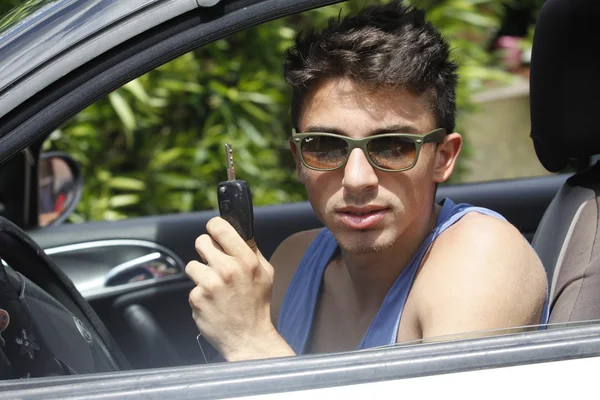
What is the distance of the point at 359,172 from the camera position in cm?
167

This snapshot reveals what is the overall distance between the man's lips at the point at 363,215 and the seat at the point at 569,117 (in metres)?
0.47

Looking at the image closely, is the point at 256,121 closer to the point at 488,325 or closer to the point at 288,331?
the point at 288,331

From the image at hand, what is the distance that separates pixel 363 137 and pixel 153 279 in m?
1.33

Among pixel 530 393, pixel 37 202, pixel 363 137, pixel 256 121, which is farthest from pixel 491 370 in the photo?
pixel 256 121

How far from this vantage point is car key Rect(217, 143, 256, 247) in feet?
5.40

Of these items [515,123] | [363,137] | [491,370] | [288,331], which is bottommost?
[515,123]

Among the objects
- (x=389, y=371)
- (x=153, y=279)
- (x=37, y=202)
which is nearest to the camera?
(x=389, y=371)

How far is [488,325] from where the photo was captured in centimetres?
160

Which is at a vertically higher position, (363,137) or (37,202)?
(363,137)

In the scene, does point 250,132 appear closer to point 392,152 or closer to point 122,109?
point 122,109

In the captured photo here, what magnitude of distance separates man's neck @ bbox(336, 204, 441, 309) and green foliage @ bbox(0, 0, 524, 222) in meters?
2.97

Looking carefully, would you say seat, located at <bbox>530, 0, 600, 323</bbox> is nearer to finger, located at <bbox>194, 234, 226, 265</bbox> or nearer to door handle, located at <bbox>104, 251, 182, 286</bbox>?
finger, located at <bbox>194, 234, 226, 265</bbox>

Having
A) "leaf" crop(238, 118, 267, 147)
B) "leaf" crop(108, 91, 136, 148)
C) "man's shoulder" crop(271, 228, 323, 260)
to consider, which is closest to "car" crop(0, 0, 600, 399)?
"man's shoulder" crop(271, 228, 323, 260)

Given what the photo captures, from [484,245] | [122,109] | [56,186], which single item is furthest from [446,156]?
[122,109]
